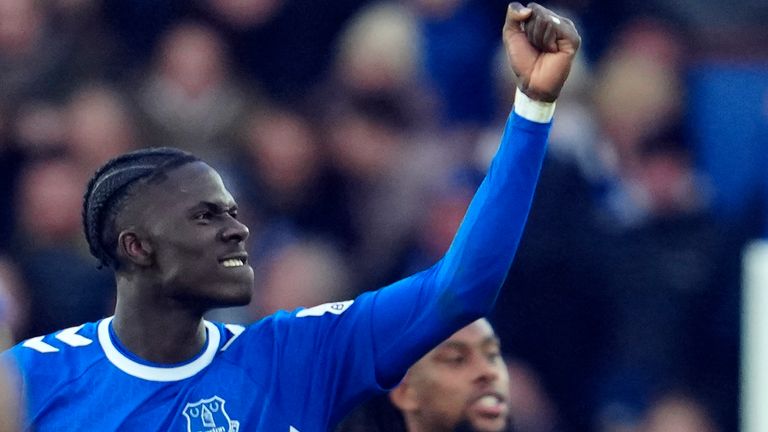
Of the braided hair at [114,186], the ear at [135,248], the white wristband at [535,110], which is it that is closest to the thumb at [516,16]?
the white wristband at [535,110]

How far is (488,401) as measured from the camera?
4324 millimetres

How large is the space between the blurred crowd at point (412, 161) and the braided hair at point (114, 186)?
227cm

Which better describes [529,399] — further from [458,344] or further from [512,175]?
[512,175]

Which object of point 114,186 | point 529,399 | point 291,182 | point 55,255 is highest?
point 114,186

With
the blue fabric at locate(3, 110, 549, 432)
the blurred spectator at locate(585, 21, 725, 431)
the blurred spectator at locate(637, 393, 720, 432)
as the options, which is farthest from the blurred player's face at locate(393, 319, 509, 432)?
the blurred spectator at locate(637, 393, 720, 432)

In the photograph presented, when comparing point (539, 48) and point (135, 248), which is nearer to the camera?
point (539, 48)

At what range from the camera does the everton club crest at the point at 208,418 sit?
3605 millimetres

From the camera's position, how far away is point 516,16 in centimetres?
347

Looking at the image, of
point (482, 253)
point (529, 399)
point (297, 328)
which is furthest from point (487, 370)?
point (529, 399)

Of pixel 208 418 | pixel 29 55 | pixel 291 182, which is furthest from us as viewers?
pixel 29 55

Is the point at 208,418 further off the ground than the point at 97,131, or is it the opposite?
the point at 208,418

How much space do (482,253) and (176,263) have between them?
0.69 metres

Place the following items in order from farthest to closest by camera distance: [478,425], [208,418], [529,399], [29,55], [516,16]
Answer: [29,55] < [529,399] < [478,425] < [208,418] < [516,16]

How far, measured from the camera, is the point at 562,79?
3457 millimetres
